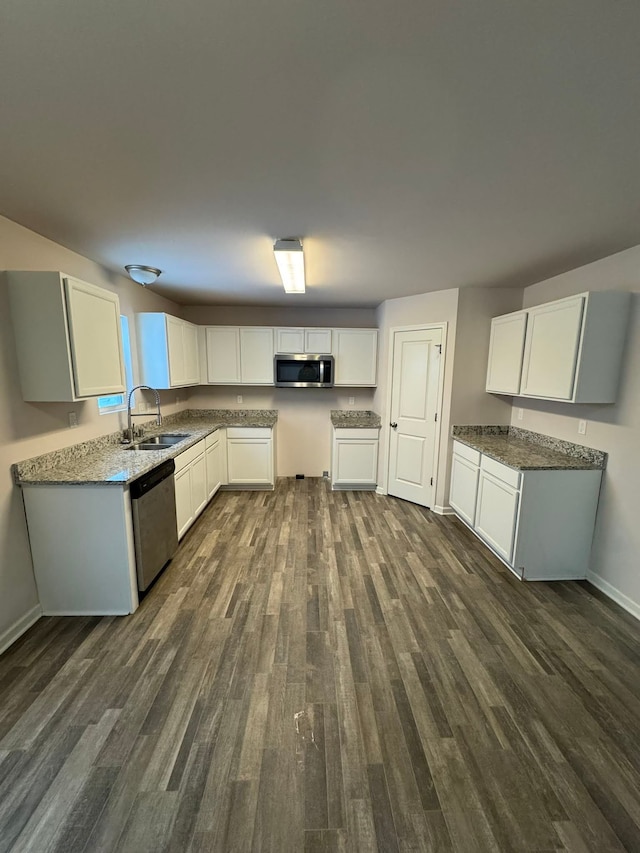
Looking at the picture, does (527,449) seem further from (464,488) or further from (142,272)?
(142,272)

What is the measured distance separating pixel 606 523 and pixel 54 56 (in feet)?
12.6

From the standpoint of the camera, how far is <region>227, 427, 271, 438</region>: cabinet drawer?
4.50 meters

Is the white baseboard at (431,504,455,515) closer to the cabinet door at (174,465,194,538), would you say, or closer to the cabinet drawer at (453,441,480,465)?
the cabinet drawer at (453,441,480,465)

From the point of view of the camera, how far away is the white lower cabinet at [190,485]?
10.2ft

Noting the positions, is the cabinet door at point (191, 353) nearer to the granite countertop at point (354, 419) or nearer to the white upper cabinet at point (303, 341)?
the white upper cabinet at point (303, 341)

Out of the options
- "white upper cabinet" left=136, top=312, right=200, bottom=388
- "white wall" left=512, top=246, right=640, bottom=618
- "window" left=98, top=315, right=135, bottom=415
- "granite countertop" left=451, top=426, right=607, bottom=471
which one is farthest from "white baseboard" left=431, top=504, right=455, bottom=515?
"window" left=98, top=315, right=135, bottom=415

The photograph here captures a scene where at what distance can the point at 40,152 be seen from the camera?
1.38m

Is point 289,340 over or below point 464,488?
over

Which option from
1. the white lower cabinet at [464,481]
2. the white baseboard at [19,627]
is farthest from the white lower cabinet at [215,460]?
the white lower cabinet at [464,481]

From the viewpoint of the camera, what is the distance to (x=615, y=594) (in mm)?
2496

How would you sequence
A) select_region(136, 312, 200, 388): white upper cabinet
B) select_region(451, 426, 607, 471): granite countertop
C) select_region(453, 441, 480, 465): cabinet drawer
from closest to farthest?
1. select_region(451, 426, 607, 471): granite countertop
2. select_region(453, 441, 480, 465): cabinet drawer
3. select_region(136, 312, 200, 388): white upper cabinet

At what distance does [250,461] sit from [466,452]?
2.69 metres

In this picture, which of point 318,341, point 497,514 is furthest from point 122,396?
point 497,514

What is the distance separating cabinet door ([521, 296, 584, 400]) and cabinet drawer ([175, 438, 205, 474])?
3.18 m
